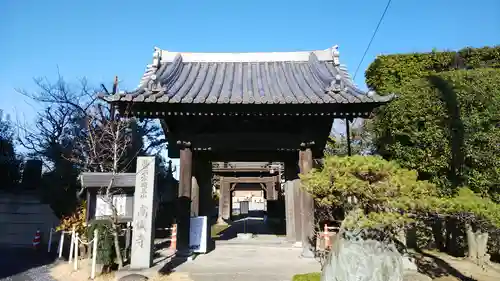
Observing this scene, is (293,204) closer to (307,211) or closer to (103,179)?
(307,211)

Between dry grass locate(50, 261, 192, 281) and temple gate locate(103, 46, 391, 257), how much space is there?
2230 millimetres

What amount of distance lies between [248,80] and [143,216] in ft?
21.0

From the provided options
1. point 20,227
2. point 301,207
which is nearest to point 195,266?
point 301,207

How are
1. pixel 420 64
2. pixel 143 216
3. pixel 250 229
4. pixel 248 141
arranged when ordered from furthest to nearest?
pixel 250 229 → pixel 420 64 → pixel 248 141 → pixel 143 216

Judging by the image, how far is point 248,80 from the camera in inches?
479

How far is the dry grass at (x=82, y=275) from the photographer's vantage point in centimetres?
763

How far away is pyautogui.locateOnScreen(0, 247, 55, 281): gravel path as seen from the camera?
8714 mm

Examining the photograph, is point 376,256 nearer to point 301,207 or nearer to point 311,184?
point 311,184

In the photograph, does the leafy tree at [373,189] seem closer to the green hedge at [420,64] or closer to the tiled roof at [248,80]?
the tiled roof at [248,80]

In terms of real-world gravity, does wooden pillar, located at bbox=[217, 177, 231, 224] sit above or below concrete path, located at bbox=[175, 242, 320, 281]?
above

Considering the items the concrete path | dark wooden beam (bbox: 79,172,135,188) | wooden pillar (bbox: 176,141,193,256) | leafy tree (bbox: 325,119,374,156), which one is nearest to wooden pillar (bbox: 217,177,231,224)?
leafy tree (bbox: 325,119,374,156)

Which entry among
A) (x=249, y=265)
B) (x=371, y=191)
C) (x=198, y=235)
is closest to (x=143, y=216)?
(x=198, y=235)

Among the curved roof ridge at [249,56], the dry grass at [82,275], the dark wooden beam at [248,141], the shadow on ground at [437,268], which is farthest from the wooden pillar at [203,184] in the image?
the shadow on ground at [437,268]

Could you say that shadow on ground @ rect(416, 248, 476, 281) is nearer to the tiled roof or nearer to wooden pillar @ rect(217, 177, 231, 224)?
the tiled roof
